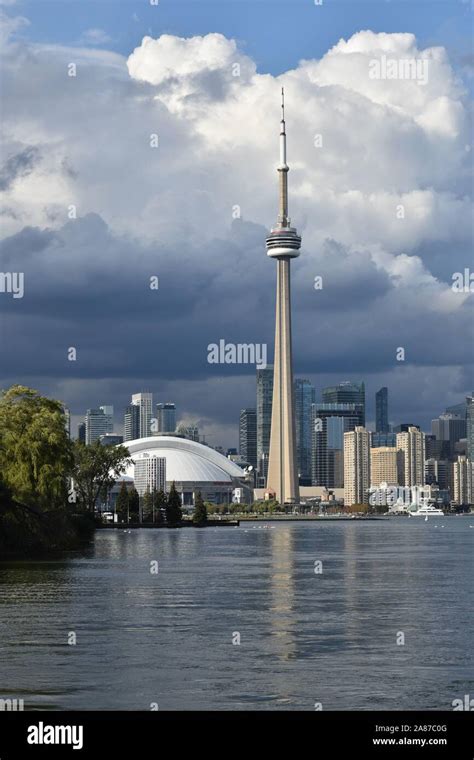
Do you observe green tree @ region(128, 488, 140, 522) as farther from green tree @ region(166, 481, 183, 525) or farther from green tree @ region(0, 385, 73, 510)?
green tree @ region(0, 385, 73, 510)

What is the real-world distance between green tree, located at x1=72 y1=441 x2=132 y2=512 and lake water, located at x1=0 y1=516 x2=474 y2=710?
7590 cm

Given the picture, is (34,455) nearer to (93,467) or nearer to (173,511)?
(93,467)

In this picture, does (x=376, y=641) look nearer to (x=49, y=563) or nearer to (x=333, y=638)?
(x=333, y=638)

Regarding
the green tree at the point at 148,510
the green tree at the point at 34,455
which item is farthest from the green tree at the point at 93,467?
the green tree at the point at 34,455

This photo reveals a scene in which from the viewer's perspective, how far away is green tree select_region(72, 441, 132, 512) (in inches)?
5394

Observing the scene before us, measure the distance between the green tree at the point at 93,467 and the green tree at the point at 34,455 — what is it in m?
60.9

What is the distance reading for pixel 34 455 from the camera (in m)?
71.1

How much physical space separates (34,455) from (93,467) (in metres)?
67.1

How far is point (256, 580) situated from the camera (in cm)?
5425
